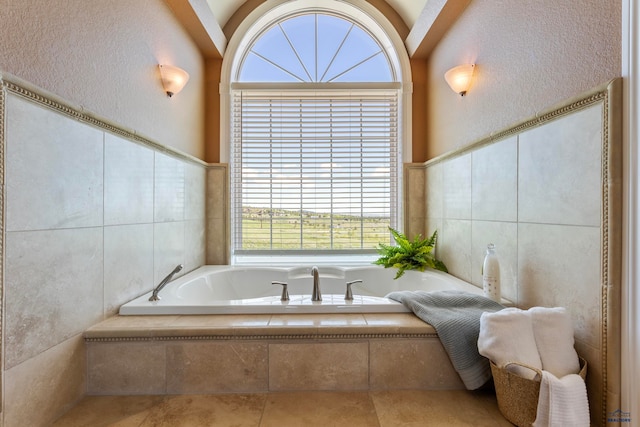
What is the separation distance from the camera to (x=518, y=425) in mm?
1083

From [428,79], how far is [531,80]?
1.34 meters

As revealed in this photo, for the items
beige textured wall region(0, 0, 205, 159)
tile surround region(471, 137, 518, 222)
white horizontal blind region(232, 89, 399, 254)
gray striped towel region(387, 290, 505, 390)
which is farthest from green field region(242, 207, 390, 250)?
gray striped towel region(387, 290, 505, 390)

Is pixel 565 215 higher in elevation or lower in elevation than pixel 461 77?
lower

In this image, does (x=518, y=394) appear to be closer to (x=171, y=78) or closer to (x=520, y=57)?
(x=520, y=57)

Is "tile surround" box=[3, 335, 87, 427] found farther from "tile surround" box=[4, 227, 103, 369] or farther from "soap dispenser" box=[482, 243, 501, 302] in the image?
"soap dispenser" box=[482, 243, 501, 302]

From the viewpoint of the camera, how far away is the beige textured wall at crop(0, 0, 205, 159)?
104 centimetres

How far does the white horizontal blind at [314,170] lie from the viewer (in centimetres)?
271

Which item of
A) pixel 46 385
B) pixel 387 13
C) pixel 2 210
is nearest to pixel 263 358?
pixel 46 385

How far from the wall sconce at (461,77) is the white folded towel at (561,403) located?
5.42 ft

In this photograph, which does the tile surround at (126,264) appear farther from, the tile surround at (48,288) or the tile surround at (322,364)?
the tile surround at (322,364)

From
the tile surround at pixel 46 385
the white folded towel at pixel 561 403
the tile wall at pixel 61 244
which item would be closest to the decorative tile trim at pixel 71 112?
the tile wall at pixel 61 244

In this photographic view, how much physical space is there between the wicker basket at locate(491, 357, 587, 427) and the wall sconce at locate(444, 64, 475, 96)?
1.58 m

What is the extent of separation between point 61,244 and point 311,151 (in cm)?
190

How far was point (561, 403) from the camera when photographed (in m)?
0.97
